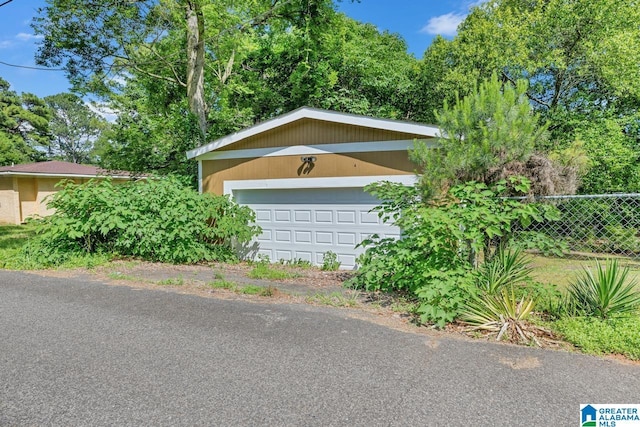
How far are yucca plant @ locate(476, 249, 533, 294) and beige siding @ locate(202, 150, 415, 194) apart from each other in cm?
308

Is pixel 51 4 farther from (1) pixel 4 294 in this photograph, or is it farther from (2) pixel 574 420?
(2) pixel 574 420

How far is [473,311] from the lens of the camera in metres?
4.05

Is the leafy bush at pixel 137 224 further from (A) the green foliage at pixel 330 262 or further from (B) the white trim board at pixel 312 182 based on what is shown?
(A) the green foliage at pixel 330 262

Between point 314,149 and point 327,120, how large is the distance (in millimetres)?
673

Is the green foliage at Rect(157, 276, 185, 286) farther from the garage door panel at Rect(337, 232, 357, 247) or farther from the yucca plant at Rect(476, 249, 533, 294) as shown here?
the yucca plant at Rect(476, 249, 533, 294)

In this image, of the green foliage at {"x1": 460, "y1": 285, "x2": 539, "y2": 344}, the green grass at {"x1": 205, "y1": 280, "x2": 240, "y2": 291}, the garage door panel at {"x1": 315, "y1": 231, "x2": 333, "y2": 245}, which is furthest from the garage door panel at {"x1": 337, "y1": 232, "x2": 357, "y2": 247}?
the green foliage at {"x1": 460, "y1": 285, "x2": 539, "y2": 344}

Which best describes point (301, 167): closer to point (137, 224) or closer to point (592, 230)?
point (137, 224)

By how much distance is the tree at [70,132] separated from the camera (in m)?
46.5

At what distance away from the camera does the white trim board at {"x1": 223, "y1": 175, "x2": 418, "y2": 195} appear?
740cm

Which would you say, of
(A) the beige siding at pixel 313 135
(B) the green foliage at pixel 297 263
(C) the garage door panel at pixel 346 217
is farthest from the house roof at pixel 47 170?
(C) the garage door panel at pixel 346 217

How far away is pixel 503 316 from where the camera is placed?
12.8 feet

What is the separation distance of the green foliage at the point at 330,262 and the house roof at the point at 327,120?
2.79 m

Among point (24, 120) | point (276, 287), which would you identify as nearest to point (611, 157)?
point (276, 287)

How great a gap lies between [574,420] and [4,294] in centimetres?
704
